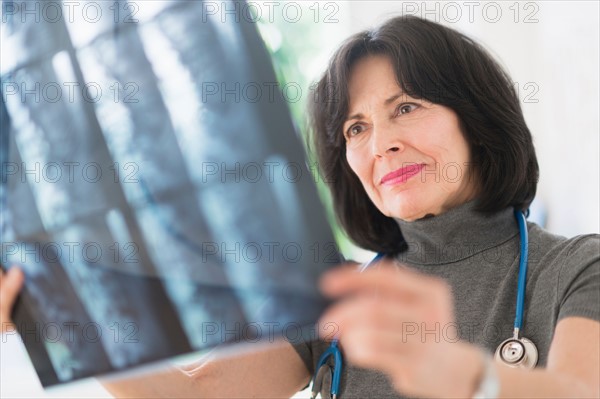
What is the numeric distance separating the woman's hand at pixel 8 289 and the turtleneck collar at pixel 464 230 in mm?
566

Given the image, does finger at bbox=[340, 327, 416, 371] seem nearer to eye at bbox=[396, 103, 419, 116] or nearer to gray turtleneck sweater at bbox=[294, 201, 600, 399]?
gray turtleneck sweater at bbox=[294, 201, 600, 399]

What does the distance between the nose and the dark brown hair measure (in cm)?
7

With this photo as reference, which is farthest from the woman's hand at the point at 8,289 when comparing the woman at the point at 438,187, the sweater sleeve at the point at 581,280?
the sweater sleeve at the point at 581,280

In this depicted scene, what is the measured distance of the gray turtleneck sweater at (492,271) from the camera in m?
0.87

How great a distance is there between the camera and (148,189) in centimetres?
69

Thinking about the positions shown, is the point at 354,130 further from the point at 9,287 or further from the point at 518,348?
the point at 9,287

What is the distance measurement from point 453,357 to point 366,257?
1177 millimetres

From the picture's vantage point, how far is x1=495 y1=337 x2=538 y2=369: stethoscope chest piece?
0.88m

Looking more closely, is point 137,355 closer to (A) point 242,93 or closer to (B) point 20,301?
(B) point 20,301

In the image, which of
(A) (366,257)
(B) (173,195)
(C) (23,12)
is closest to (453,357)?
(B) (173,195)

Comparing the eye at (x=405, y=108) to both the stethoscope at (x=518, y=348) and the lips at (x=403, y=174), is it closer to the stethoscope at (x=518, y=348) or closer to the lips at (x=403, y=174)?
the lips at (x=403, y=174)

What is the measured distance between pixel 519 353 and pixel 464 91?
1.25 ft

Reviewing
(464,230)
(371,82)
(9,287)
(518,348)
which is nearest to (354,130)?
(371,82)

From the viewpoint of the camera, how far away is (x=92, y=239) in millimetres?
714
